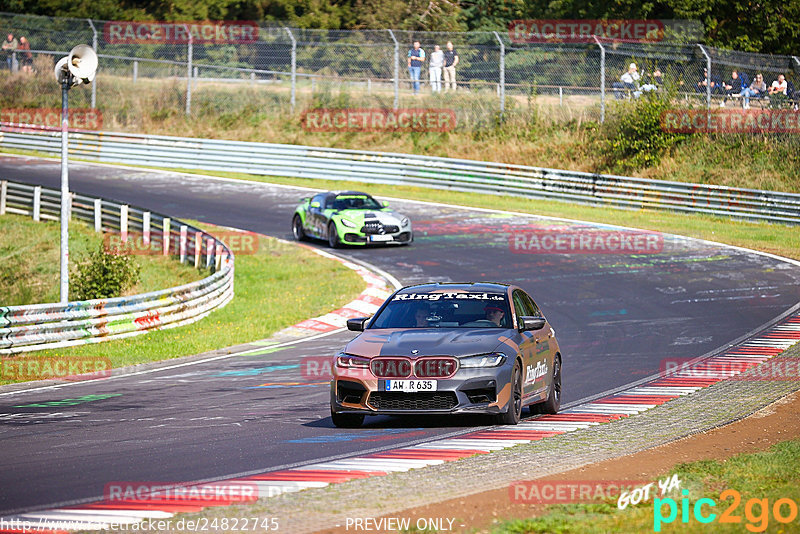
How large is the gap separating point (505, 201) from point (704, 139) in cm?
703

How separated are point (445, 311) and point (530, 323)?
900 mm

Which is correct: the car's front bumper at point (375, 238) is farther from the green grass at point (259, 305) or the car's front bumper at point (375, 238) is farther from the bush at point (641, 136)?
the bush at point (641, 136)

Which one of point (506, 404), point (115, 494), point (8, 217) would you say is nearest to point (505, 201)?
point (8, 217)

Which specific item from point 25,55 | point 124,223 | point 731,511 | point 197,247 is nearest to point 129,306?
point 197,247

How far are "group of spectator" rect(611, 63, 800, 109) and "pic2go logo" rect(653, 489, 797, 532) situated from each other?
92.4 ft

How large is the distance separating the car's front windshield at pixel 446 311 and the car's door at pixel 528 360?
0.21m

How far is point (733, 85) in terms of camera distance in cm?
3378

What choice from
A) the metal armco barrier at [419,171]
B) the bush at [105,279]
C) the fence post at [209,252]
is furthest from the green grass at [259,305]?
the metal armco barrier at [419,171]

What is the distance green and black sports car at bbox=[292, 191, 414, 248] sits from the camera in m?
27.3

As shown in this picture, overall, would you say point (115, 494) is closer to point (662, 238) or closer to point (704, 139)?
point (662, 238)

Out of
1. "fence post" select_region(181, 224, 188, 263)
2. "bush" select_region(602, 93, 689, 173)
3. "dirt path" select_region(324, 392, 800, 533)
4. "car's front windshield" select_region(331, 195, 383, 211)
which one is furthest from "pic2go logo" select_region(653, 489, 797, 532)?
"bush" select_region(602, 93, 689, 173)

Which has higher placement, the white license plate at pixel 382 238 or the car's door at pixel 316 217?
the car's door at pixel 316 217

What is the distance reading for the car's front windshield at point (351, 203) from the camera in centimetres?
2781

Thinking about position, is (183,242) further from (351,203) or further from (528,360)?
(528,360)
